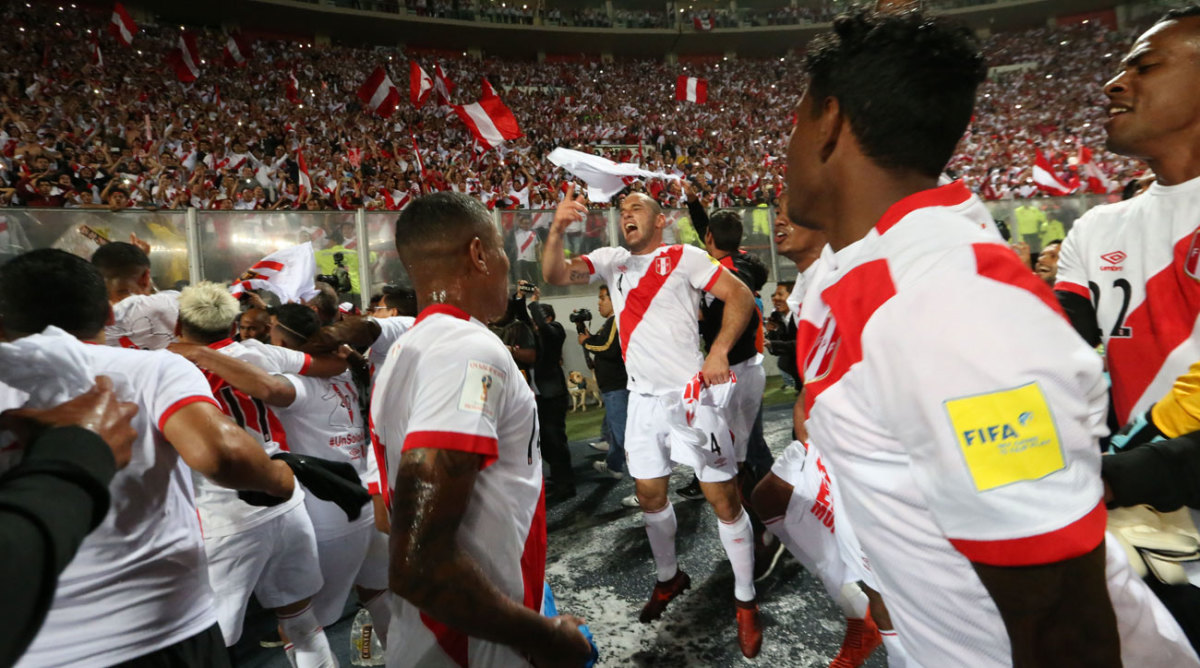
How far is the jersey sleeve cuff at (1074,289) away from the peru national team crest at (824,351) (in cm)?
131

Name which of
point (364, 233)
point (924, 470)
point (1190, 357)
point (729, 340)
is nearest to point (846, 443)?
point (924, 470)

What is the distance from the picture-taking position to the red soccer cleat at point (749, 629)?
10.3 feet

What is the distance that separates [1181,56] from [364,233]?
10.1 meters

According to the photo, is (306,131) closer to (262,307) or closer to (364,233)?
(364,233)

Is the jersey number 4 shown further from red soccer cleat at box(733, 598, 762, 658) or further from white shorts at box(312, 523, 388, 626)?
white shorts at box(312, 523, 388, 626)

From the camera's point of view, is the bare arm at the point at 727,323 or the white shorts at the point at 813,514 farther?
the bare arm at the point at 727,323

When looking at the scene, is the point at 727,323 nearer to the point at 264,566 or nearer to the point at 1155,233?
the point at 1155,233

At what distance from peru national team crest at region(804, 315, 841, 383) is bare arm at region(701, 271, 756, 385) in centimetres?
239

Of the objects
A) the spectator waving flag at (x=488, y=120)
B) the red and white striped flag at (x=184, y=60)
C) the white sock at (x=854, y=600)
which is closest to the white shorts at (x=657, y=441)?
the white sock at (x=854, y=600)

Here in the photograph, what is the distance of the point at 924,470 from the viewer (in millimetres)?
879

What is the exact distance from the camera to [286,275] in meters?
4.80

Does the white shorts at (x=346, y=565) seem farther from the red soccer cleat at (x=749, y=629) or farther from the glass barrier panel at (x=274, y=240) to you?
the glass barrier panel at (x=274, y=240)

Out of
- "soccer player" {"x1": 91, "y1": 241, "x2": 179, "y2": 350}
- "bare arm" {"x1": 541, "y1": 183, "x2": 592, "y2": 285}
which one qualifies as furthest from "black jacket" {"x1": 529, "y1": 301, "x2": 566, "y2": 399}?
"soccer player" {"x1": 91, "y1": 241, "x2": 179, "y2": 350}

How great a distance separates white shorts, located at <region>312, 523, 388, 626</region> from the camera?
10.6 feet
